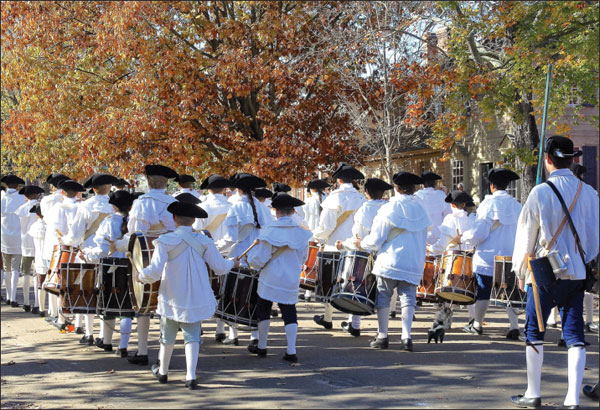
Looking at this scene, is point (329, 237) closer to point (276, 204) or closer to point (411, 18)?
point (276, 204)

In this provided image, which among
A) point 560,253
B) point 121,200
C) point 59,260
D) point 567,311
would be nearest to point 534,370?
point 567,311

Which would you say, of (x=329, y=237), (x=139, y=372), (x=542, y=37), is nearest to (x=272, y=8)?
(x=542, y=37)

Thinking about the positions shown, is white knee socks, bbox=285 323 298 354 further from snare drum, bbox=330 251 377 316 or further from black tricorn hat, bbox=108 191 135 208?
black tricorn hat, bbox=108 191 135 208

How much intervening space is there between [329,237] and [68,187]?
403cm

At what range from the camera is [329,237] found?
1274 centimetres

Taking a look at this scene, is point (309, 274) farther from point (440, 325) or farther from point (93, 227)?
point (93, 227)

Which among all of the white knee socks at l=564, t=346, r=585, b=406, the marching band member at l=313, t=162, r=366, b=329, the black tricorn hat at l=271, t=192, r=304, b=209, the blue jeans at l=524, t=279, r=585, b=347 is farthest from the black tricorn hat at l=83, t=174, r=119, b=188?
the white knee socks at l=564, t=346, r=585, b=406

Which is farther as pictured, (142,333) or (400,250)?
(400,250)

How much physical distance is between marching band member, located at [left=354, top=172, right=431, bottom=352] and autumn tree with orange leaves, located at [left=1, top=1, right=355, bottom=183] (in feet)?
Result: 33.0

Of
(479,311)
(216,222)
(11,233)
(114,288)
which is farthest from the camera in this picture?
(11,233)

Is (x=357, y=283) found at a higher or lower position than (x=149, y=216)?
lower

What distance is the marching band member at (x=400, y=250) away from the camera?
1001 cm

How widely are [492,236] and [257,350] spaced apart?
3.64m

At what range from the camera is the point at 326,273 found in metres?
10.9
